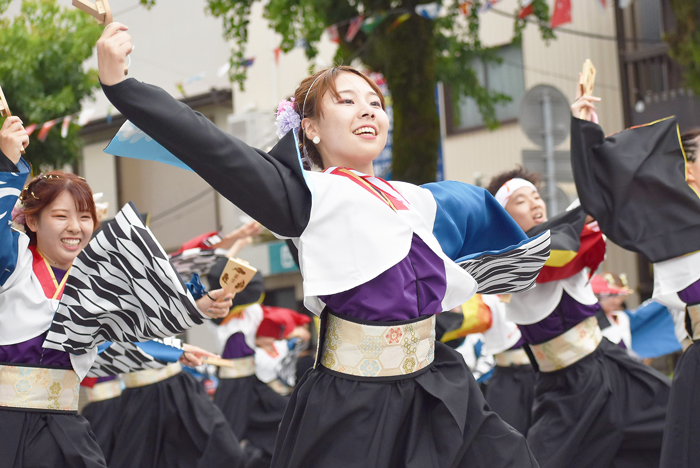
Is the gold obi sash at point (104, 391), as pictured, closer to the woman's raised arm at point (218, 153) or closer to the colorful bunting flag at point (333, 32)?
the woman's raised arm at point (218, 153)

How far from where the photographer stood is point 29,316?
3287 mm

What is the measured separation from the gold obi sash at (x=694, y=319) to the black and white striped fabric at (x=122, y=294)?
6.39 feet

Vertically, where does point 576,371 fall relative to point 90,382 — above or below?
above

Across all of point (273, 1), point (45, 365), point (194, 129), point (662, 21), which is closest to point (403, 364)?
point (194, 129)

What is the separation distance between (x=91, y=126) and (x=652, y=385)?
1549cm

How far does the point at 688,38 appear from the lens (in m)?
9.07

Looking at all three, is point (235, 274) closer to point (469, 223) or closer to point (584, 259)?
point (469, 223)

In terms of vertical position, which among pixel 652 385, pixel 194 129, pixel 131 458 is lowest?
pixel 131 458

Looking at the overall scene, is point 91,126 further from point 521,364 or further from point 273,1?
point 521,364

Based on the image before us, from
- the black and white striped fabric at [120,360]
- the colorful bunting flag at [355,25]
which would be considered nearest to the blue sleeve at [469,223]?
the black and white striped fabric at [120,360]

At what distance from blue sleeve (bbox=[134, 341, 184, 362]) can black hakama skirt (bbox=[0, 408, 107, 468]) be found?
787 mm

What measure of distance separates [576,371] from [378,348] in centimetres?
200

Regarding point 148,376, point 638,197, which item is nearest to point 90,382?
point 148,376

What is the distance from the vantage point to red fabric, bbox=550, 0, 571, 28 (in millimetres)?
8414
